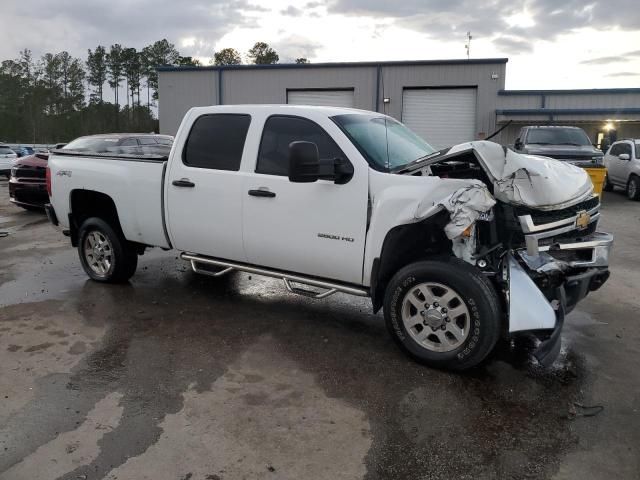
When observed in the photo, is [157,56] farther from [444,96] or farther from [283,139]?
[283,139]

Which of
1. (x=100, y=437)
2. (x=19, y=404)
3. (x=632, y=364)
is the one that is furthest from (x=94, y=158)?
(x=632, y=364)

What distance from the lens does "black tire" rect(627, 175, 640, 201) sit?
1609 cm

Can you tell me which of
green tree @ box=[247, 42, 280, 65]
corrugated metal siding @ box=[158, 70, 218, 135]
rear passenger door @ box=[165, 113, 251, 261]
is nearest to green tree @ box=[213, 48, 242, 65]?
green tree @ box=[247, 42, 280, 65]

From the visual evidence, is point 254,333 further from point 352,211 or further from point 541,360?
point 541,360

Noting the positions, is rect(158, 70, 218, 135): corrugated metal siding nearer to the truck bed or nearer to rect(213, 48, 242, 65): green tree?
the truck bed

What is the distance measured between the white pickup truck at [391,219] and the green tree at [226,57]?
238 ft

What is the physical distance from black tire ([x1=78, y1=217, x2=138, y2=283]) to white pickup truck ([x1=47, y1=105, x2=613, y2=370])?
0.70 m

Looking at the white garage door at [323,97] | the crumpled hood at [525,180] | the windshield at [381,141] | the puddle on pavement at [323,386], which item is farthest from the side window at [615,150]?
the crumpled hood at [525,180]

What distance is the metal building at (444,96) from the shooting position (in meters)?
25.5

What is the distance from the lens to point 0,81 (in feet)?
220

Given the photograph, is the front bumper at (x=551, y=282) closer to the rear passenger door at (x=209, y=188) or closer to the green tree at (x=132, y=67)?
the rear passenger door at (x=209, y=188)

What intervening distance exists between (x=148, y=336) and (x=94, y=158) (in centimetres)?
246

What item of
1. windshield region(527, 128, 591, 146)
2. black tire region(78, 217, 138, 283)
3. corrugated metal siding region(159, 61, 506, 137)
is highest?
corrugated metal siding region(159, 61, 506, 137)

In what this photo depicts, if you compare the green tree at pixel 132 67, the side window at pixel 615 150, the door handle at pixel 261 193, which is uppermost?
the green tree at pixel 132 67
